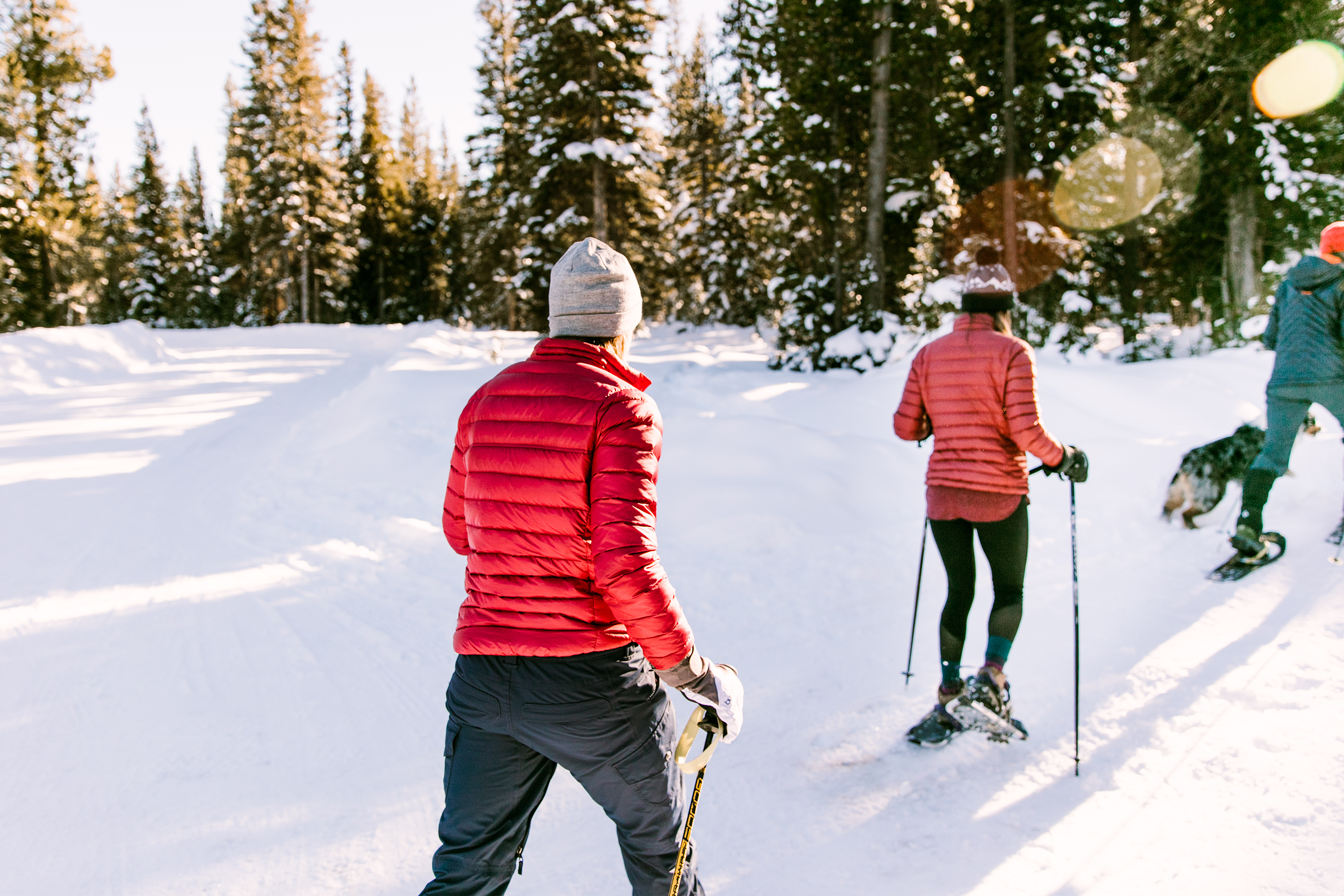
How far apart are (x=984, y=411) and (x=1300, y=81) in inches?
749

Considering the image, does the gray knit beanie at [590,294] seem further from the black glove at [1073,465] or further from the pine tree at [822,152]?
the pine tree at [822,152]

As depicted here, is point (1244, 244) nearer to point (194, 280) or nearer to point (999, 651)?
point (999, 651)

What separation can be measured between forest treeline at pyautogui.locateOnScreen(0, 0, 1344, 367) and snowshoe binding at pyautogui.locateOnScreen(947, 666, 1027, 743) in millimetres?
12012

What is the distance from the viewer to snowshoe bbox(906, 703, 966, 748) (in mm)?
3742

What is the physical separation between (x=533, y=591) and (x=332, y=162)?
43.7 meters

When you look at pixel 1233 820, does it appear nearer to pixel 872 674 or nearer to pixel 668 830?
pixel 872 674

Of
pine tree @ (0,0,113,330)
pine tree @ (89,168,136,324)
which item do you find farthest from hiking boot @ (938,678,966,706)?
pine tree @ (89,168,136,324)

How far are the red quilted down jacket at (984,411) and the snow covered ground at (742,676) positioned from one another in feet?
4.37

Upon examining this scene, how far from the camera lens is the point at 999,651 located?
3756 mm

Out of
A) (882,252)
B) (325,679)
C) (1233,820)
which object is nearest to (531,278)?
(882,252)

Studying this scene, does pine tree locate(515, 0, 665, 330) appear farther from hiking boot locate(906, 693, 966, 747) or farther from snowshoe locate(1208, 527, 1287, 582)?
hiking boot locate(906, 693, 966, 747)

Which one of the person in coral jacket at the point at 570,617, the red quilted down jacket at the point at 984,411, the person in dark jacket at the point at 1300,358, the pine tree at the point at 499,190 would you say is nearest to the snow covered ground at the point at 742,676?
the person in dark jacket at the point at 1300,358

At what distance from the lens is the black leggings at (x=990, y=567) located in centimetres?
362

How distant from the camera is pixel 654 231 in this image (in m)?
24.2
